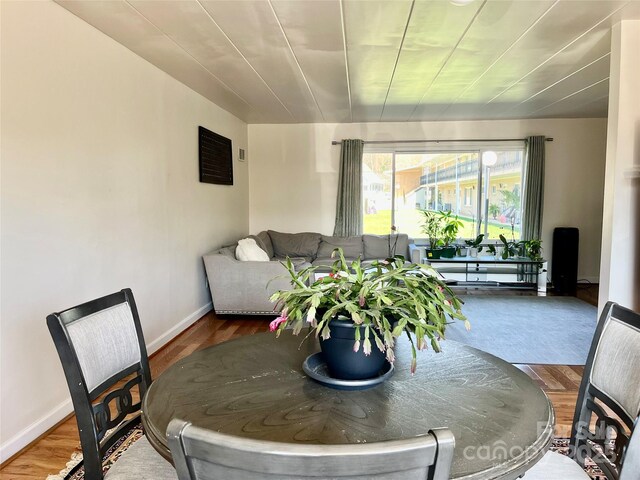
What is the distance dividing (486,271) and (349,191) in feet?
7.73

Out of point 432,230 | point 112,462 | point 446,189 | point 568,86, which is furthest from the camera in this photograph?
point 446,189

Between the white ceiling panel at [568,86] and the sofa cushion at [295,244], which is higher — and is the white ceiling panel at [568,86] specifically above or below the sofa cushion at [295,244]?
above

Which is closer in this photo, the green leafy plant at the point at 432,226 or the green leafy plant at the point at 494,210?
the green leafy plant at the point at 432,226

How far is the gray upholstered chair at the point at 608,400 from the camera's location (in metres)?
1.12

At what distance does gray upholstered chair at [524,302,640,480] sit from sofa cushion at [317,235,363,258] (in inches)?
Result: 181

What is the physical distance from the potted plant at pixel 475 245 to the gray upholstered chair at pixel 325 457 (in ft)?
19.1

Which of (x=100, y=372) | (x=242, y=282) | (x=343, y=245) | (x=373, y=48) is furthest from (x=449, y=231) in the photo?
(x=100, y=372)

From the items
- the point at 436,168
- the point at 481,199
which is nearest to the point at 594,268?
the point at 481,199

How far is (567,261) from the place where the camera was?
5.79 metres

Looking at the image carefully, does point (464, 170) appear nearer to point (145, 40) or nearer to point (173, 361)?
point (145, 40)

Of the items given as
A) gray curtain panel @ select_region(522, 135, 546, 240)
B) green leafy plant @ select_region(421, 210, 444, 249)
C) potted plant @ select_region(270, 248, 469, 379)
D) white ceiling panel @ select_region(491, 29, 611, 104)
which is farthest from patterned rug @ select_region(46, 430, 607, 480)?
gray curtain panel @ select_region(522, 135, 546, 240)

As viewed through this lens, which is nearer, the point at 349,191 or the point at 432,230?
the point at 349,191

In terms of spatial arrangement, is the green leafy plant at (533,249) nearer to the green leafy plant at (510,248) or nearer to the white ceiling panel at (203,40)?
the green leafy plant at (510,248)

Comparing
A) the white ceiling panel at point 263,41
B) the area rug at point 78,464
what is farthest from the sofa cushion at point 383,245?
the area rug at point 78,464
